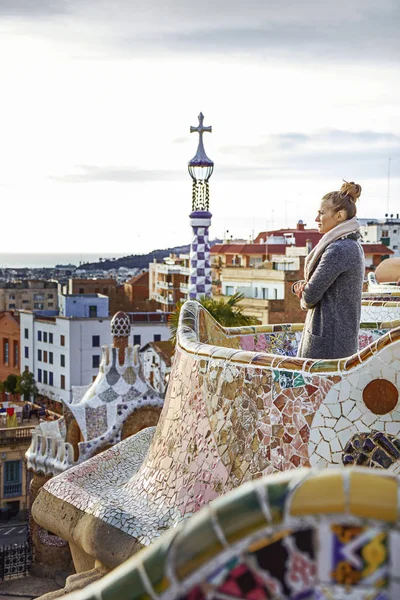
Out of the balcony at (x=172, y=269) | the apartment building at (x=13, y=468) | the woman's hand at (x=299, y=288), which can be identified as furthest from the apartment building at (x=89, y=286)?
the woman's hand at (x=299, y=288)

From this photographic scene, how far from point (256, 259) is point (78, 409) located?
3413 centimetres

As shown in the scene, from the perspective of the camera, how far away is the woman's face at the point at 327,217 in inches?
177

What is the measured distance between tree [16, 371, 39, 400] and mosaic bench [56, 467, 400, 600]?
46.5 metres

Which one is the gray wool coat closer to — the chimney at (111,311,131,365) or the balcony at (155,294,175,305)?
the chimney at (111,311,131,365)

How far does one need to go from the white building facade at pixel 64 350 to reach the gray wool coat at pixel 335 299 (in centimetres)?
4080

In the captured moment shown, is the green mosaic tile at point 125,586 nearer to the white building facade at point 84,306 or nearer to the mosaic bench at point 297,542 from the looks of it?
the mosaic bench at point 297,542

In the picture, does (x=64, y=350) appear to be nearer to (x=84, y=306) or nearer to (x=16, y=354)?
(x=84, y=306)

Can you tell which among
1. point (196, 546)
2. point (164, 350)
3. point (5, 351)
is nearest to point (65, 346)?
point (5, 351)

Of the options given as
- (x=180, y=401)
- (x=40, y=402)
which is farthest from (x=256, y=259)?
(x=180, y=401)

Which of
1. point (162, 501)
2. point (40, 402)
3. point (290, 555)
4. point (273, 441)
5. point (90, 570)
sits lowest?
point (40, 402)

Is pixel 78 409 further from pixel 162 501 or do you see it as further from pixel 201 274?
pixel 162 501

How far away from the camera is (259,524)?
1.69m

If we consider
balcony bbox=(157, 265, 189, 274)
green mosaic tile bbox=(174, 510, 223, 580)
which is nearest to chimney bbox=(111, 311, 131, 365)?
green mosaic tile bbox=(174, 510, 223, 580)

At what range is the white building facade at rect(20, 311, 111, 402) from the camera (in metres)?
45.3
